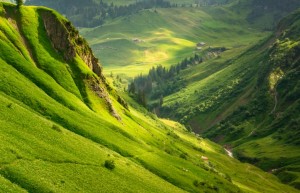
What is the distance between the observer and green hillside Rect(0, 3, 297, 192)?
68.9 metres

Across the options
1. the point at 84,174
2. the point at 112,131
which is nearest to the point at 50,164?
the point at 84,174

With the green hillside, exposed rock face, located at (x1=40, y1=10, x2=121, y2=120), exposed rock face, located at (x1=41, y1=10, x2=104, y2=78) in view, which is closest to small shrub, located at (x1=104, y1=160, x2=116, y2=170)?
the green hillside

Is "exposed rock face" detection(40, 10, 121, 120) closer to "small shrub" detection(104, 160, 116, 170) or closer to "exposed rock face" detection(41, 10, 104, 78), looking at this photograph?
"exposed rock face" detection(41, 10, 104, 78)

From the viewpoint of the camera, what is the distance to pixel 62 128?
88.3 meters

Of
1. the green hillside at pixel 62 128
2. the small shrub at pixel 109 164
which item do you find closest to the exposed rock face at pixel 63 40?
the green hillside at pixel 62 128

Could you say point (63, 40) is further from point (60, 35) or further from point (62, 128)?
point (62, 128)

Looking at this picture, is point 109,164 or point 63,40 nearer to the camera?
point 109,164

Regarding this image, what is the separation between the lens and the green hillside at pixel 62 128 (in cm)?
6894

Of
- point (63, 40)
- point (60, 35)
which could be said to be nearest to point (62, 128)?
point (63, 40)

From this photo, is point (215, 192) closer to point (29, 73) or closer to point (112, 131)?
point (112, 131)

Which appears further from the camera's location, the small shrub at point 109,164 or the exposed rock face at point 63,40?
the exposed rock face at point 63,40

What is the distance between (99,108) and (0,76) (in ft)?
116

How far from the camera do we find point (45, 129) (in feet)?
263

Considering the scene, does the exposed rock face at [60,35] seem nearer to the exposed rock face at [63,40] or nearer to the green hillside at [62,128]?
the exposed rock face at [63,40]
